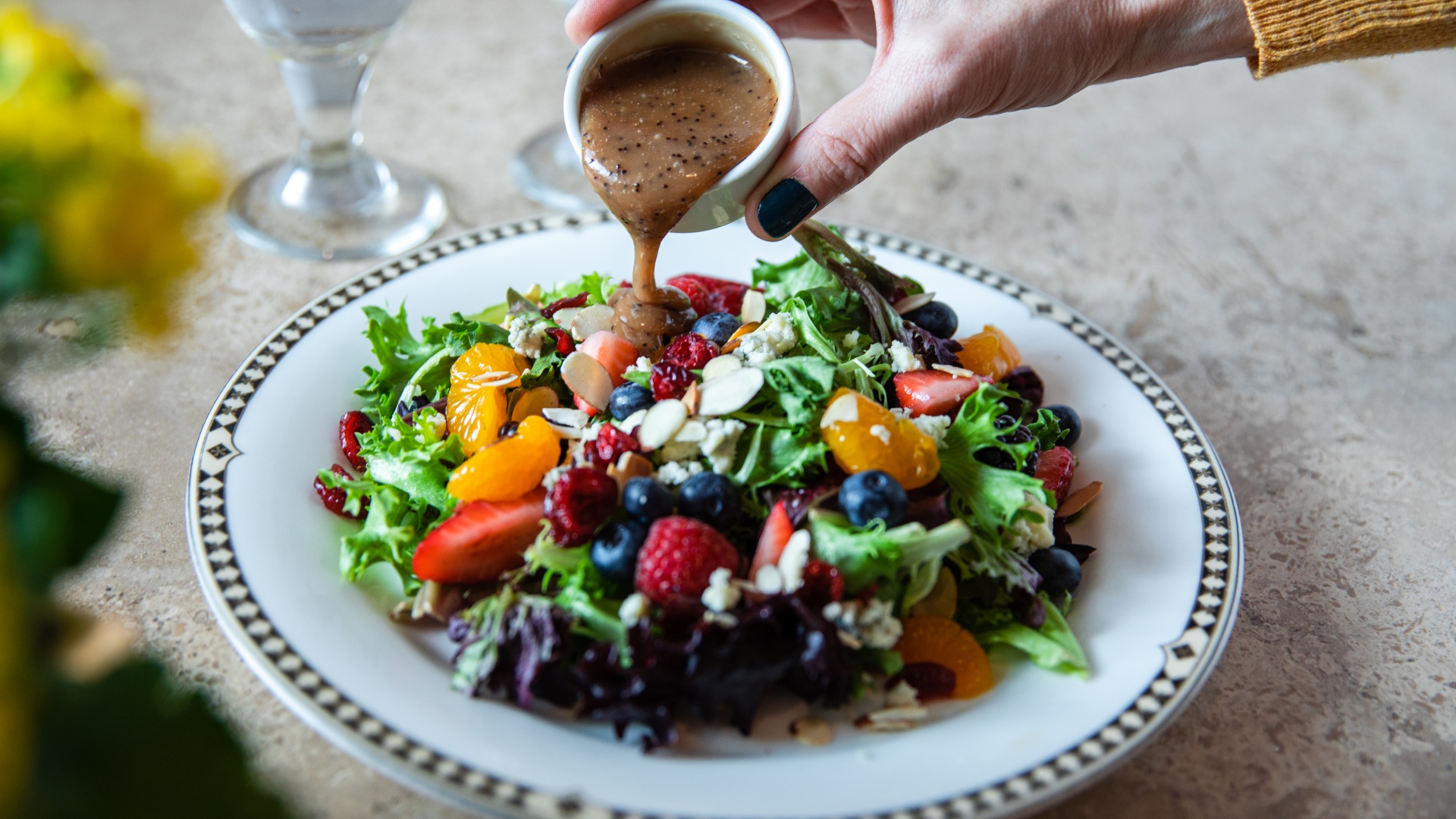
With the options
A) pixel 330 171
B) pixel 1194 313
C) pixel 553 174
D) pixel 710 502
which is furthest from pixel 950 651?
pixel 330 171

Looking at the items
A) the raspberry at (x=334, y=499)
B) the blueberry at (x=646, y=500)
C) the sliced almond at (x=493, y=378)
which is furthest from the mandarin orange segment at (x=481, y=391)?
the blueberry at (x=646, y=500)

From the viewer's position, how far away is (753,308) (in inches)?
81.8

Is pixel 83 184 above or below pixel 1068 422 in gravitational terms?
above

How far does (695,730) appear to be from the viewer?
151 cm

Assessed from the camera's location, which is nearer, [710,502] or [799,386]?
[710,502]

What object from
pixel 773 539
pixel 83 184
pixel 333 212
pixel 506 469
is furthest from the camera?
pixel 333 212

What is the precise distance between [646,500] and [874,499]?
1.14 ft

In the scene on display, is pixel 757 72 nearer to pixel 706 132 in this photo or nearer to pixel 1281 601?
pixel 706 132

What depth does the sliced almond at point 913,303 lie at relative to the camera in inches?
84.6

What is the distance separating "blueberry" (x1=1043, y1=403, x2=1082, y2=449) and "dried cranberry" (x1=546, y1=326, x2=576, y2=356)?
93 centimetres

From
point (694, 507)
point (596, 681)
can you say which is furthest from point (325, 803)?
point (694, 507)

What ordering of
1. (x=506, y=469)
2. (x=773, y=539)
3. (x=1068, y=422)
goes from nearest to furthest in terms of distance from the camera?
(x=773, y=539), (x=506, y=469), (x=1068, y=422)

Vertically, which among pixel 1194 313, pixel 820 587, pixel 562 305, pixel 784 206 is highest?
pixel 784 206

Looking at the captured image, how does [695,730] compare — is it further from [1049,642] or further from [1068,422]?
[1068,422]
